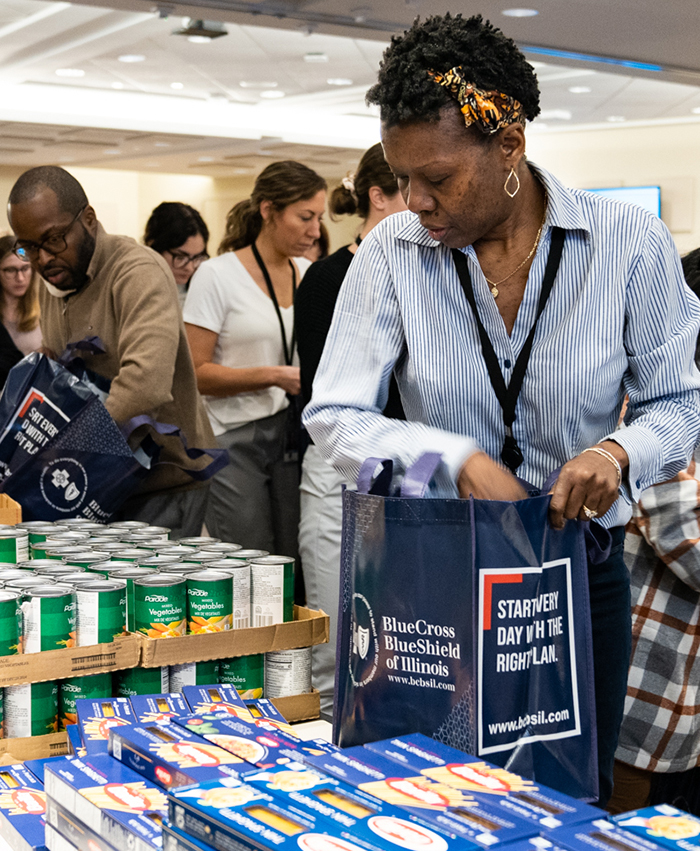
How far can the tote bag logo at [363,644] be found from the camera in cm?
121

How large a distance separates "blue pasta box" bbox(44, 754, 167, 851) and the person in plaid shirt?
3.88 ft

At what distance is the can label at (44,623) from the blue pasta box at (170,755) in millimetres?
357

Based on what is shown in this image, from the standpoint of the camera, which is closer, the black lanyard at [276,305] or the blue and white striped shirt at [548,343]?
the blue and white striped shirt at [548,343]

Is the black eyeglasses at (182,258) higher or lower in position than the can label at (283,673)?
higher

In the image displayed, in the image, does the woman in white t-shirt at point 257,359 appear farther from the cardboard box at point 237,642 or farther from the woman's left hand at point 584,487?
the woman's left hand at point 584,487

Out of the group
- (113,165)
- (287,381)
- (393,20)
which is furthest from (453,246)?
(113,165)

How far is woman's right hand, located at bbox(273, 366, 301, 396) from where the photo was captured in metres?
3.37

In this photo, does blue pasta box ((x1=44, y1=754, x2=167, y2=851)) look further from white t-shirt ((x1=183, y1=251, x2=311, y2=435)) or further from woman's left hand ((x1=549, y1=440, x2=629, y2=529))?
white t-shirt ((x1=183, y1=251, x2=311, y2=435))

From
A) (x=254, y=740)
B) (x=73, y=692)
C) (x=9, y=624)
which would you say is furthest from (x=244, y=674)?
(x=254, y=740)

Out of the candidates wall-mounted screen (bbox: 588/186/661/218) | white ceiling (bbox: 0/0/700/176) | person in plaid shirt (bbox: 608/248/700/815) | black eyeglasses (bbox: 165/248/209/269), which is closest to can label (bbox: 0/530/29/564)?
person in plaid shirt (bbox: 608/248/700/815)

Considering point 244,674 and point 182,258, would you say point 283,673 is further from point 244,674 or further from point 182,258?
point 182,258

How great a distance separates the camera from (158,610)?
156 centimetres

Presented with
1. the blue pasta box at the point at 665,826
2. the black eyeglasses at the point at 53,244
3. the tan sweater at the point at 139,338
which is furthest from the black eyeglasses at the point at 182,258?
the blue pasta box at the point at 665,826

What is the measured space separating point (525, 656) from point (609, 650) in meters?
0.33
